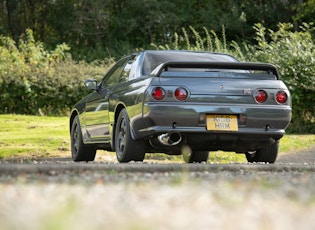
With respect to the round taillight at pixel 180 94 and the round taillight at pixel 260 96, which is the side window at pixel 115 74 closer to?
the round taillight at pixel 180 94

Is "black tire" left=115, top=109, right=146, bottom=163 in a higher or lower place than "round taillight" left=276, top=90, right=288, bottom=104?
lower

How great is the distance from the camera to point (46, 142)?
1808cm

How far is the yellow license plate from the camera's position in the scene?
11.0 meters

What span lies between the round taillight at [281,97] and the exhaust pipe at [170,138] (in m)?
1.33

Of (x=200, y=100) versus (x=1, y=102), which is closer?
(x=200, y=100)

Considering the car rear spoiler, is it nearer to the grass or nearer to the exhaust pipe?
the exhaust pipe

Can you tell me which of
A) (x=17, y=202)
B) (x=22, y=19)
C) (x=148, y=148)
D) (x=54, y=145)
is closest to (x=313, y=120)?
(x=54, y=145)

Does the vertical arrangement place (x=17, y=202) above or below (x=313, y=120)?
above

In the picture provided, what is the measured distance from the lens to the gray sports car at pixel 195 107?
1098cm

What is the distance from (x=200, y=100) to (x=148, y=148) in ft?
3.44

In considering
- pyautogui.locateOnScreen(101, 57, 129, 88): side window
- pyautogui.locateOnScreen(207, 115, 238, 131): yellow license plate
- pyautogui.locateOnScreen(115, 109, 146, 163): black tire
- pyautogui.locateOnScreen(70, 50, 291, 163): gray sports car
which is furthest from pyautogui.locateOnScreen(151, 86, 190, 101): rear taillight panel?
pyautogui.locateOnScreen(101, 57, 129, 88): side window

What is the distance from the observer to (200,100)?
1105cm

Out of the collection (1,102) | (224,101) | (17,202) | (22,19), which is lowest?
(22,19)

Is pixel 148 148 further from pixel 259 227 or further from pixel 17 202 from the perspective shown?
pixel 259 227
